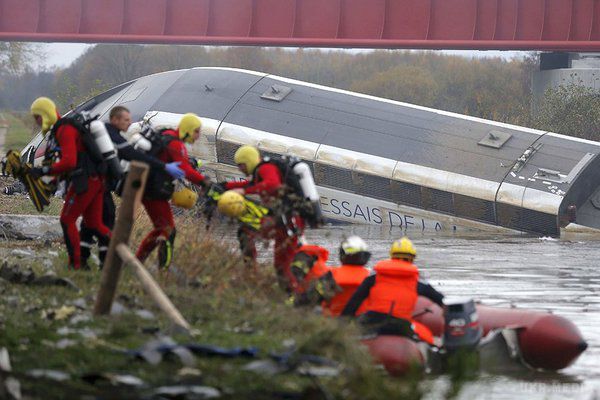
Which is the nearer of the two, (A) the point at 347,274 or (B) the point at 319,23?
(A) the point at 347,274

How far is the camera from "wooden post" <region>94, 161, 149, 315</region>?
30.3 ft

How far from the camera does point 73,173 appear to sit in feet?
42.0

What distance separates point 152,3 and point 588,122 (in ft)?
49.4

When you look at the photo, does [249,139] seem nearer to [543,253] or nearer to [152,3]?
[152,3]

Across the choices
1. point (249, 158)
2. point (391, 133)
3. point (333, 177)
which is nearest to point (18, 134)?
point (333, 177)

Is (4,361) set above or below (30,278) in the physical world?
above

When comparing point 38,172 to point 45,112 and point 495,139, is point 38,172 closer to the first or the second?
point 45,112

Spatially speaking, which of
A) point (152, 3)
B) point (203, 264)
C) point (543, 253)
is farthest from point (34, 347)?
point (152, 3)

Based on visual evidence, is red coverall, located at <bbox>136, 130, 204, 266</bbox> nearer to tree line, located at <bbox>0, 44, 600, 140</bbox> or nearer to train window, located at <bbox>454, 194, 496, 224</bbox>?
train window, located at <bbox>454, 194, 496, 224</bbox>

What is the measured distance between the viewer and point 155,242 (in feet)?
42.0

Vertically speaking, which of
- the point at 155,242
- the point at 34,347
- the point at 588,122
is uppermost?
the point at 34,347

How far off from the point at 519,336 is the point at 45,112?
5462mm

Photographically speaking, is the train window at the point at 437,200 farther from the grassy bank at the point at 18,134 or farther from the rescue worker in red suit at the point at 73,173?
the grassy bank at the point at 18,134

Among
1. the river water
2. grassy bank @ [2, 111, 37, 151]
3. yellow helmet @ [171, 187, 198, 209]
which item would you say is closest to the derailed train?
the river water
